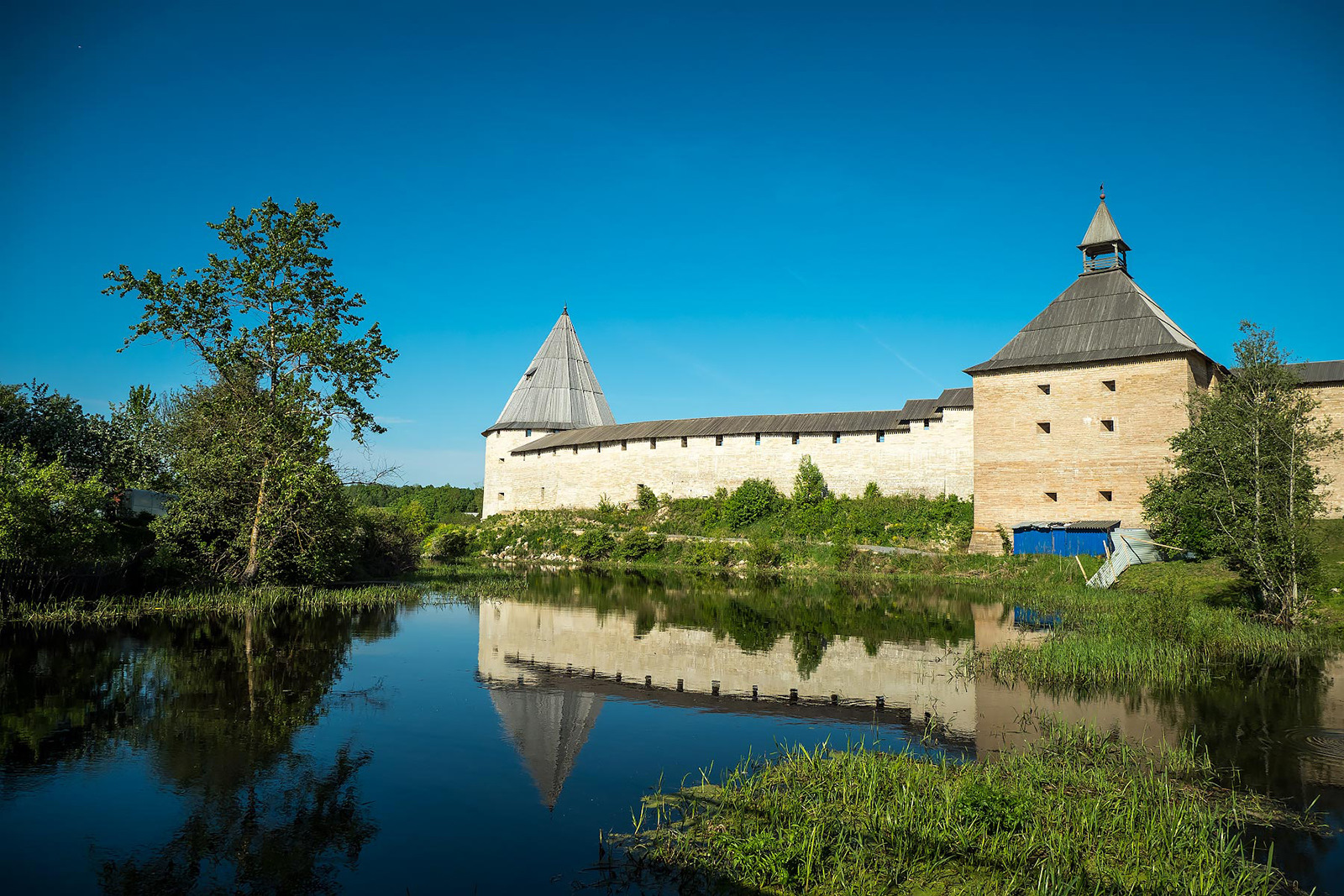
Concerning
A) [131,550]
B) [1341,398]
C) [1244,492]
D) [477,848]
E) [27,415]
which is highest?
[1341,398]

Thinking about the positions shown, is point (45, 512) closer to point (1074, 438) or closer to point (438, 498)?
point (1074, 438)

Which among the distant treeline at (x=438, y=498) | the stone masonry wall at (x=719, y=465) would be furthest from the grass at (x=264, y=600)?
the distant treeline at (x=438, y=498)

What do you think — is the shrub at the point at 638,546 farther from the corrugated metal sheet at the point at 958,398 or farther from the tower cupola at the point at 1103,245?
the tower cupola at the point at 1103,245

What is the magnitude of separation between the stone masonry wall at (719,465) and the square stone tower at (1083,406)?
107 inches

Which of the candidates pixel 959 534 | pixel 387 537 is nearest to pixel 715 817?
pixel 387 537

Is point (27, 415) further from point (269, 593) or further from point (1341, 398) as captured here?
point (1341, 398)

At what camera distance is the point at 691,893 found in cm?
357

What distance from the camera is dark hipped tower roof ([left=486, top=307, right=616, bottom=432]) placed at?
3541cm

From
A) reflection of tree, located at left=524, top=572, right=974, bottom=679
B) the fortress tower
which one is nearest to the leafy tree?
reflection of tree, located at left=524, top=572, right=974, bottom=679

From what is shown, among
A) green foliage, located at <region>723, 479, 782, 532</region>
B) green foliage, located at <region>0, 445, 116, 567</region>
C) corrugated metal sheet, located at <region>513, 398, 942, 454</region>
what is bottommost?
green foliage, located at <region>0, 445, 116, 567</region>

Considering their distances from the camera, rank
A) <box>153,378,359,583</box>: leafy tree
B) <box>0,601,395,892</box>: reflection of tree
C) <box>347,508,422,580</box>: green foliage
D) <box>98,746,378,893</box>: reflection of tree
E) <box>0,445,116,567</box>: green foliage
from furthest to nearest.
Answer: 1. <box>347,508,422,580</box>: green foliage
2. <box>153,378,359,583</box>: leafy tree
3. <box>0,445,116,567</box>: green foliage
4. <box>0,601,395,892</box>: reflection of tree
5. <box>98,746,378,893</box>: reflection of tree

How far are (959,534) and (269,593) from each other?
58.0 ft

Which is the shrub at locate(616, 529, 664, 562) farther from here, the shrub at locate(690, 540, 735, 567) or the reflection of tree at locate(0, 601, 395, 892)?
the reflection of tree at locate(0, 601, 395, 892)

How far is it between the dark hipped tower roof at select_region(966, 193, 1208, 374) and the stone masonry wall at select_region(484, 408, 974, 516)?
10.3ft
